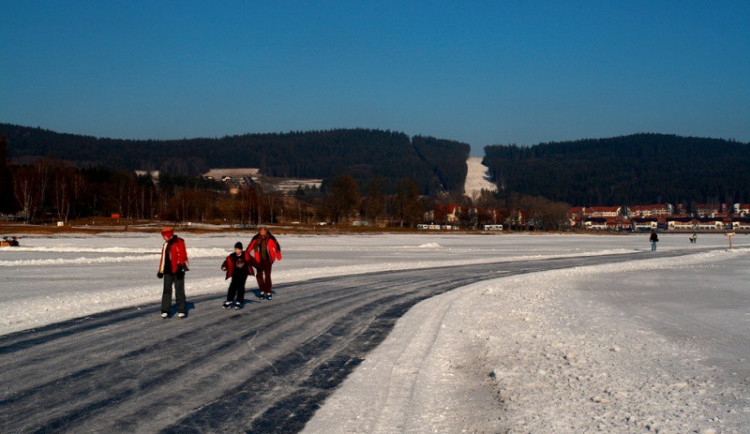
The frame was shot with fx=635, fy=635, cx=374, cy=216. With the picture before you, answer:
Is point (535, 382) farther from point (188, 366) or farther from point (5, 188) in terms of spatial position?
point (5, 188)

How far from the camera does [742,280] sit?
923 inches

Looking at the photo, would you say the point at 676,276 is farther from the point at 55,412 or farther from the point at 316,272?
the point at 55,412

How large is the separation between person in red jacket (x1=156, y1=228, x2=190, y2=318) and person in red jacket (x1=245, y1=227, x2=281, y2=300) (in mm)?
2928

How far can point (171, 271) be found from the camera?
12695mm

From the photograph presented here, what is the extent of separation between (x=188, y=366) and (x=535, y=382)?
4.48 m

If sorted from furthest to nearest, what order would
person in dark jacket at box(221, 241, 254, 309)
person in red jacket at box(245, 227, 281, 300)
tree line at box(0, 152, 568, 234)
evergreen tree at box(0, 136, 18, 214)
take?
tree line at box(0, 152, 568, 234), evergreen tree at box(0, 136, 18, 214), person in red jacket at box(245, 227, 281, 300), person in dark jacket at box(221, 241, 254, 309)

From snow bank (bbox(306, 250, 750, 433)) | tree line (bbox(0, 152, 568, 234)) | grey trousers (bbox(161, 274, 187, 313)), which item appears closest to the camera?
snow bank (bbox(306, 250, 750, 433))

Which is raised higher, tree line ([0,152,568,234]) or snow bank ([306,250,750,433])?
tree line ([0,152,568,234])

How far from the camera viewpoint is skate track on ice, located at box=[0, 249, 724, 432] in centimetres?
626

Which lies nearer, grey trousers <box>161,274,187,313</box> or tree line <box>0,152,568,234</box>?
grey trousers <box>161,274,187,313</box>

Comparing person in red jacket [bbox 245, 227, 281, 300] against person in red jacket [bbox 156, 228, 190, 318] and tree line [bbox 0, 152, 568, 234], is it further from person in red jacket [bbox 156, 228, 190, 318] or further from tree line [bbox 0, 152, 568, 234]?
tree line [bbox 0, 152, 568, 234]

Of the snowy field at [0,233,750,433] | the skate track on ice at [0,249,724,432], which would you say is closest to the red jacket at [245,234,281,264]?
the skate track on ice at [0,249,724,432]

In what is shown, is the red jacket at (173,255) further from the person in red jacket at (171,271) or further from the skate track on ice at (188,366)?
the skate track on ice at (188,366)

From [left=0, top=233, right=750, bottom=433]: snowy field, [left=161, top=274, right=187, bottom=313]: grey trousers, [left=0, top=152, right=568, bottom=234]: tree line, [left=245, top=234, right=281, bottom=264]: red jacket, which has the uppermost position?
[left=0, top=152, right=568, bottom=234]: tree line
